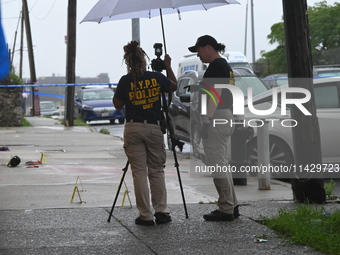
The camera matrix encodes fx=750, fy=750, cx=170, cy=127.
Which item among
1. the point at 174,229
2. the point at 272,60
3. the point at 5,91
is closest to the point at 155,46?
the point at 174,229

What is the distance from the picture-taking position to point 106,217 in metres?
7.85

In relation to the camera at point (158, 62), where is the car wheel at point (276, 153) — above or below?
below

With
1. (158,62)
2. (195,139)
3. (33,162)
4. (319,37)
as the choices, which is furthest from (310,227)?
(319,37)

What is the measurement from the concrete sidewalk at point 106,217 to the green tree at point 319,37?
44.8m

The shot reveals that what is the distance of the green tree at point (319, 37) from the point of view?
57.8 m

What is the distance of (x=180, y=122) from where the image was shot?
50.9 feet

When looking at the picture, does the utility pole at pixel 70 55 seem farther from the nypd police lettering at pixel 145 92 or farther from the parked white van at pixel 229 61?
the nypd police lettering at pixel 145 92

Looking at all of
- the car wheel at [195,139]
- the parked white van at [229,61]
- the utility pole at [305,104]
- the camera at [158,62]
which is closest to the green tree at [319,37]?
the parked white van at [229,61]

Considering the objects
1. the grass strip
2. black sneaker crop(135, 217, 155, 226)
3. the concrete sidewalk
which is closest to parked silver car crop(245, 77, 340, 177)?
the concrete sidewalk

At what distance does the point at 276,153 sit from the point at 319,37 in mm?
52805

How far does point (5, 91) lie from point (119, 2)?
1699 cm

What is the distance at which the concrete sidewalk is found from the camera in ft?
21.0

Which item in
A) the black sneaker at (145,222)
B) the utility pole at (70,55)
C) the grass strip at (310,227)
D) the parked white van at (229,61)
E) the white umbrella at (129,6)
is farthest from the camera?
the parked white van at (229,61)

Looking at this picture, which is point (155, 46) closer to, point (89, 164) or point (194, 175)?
point (194, 175)
